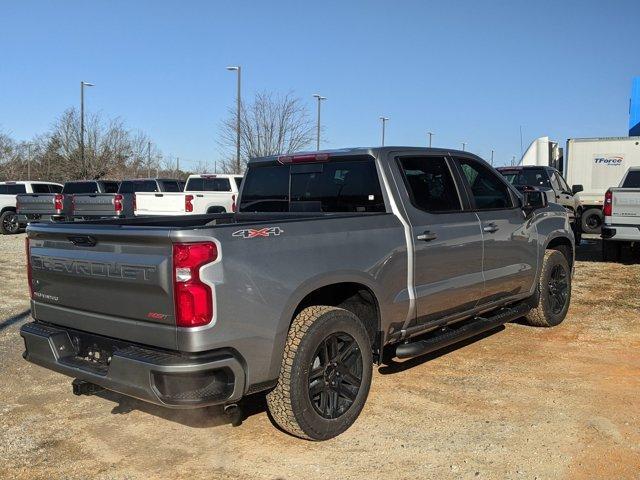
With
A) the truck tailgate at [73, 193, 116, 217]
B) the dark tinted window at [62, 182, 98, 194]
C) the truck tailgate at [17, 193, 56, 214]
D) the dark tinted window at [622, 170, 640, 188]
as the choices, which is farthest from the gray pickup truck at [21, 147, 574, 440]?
the dark tinted window at [62, 182, 98, 194]

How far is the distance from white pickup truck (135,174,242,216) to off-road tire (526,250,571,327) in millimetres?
9562

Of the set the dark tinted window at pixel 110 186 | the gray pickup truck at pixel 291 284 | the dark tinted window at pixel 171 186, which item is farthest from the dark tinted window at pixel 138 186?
the gray pickup truck at pixel 291 284

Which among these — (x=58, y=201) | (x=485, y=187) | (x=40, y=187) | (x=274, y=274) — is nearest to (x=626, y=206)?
(x=485, y=187)

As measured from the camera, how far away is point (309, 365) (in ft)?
12.0

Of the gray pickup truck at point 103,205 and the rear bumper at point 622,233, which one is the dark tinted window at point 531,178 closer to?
the rear bumper at point 622,233

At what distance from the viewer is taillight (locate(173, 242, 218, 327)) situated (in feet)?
10.3

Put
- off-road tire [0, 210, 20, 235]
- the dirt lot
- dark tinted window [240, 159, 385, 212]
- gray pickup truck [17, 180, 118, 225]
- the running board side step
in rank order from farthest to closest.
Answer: off-road tire [0, 210, 20, 235], gray pickup truck [17, 180, 118, 225], dark tinted window [240, 159, 385, 212], the running board side step, the dirt lot

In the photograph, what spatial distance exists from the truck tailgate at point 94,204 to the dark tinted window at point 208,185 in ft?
7.01

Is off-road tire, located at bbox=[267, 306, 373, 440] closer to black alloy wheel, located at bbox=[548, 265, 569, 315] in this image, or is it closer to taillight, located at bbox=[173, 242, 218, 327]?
taillight, located at bbox=[173, 242, 218, 327]

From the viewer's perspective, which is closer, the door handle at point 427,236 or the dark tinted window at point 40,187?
the door handle at point 427,236

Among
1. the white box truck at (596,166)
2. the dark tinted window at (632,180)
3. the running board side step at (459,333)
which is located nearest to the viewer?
the running board side step at (459,333)

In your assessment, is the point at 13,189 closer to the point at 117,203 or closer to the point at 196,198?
the point at 117,203

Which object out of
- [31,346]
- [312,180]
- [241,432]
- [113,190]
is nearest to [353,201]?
[312,180]

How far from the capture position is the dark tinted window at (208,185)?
16.9 meters
